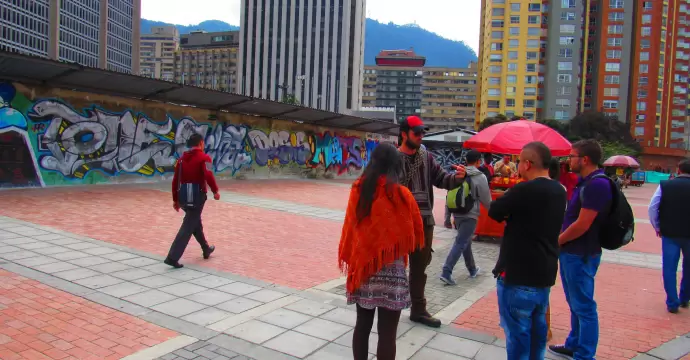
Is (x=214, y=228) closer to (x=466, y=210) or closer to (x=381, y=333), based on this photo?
(x=466, y=210)

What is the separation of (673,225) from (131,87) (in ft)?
40.9

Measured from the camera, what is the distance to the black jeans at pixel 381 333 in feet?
9.87

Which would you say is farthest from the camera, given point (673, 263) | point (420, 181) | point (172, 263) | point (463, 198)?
point (172, 263)

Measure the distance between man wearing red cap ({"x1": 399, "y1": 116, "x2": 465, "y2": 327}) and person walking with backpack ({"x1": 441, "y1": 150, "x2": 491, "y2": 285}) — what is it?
1.00 metres

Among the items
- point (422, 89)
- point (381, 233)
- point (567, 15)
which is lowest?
point (381, 233)

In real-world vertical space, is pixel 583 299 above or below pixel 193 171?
below

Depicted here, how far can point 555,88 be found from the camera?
8538 cm

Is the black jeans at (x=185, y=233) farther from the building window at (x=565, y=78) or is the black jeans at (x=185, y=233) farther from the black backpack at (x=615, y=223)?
the building window at (x=565, y=78)

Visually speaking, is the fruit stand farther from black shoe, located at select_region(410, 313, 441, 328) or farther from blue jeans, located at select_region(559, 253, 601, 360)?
blue jeans, located at select_region(559, 253, 601, 360)

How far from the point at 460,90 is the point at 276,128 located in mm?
148172

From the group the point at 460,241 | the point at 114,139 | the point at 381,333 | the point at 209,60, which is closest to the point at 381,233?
the point at 381,333

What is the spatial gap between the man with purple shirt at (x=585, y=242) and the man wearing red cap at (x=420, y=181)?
91 cm

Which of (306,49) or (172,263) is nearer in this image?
(172,263)

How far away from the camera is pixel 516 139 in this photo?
314 inches
